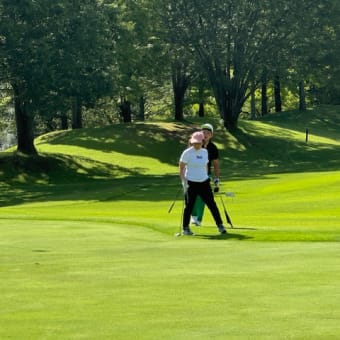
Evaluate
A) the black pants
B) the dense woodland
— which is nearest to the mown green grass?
the black pants

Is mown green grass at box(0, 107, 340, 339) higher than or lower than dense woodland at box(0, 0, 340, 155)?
lower

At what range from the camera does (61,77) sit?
4834cm

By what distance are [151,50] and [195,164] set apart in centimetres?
4968

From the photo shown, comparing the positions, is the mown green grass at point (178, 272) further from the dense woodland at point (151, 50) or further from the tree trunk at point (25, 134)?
the tree trunk at point (25, 134)

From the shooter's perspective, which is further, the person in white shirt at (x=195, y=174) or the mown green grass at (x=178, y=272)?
A: the person in white shirt at (x=195, y=174)

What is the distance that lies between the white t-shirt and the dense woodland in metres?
30.3

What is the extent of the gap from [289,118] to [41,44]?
4171cm

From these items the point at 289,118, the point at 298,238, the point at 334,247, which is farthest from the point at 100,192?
the point at 289,118

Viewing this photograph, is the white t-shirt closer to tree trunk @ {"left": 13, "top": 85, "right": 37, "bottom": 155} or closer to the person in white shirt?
the person in white shirt

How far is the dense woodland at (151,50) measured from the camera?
48.2 meters

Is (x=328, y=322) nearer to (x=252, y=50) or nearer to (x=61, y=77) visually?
(x=61, y=77)

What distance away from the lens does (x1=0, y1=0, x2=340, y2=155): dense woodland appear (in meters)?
48.2

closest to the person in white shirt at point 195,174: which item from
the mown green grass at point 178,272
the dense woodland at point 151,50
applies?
the mown green grass at point 178,272

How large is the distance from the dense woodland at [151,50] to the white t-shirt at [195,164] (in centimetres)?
3032
